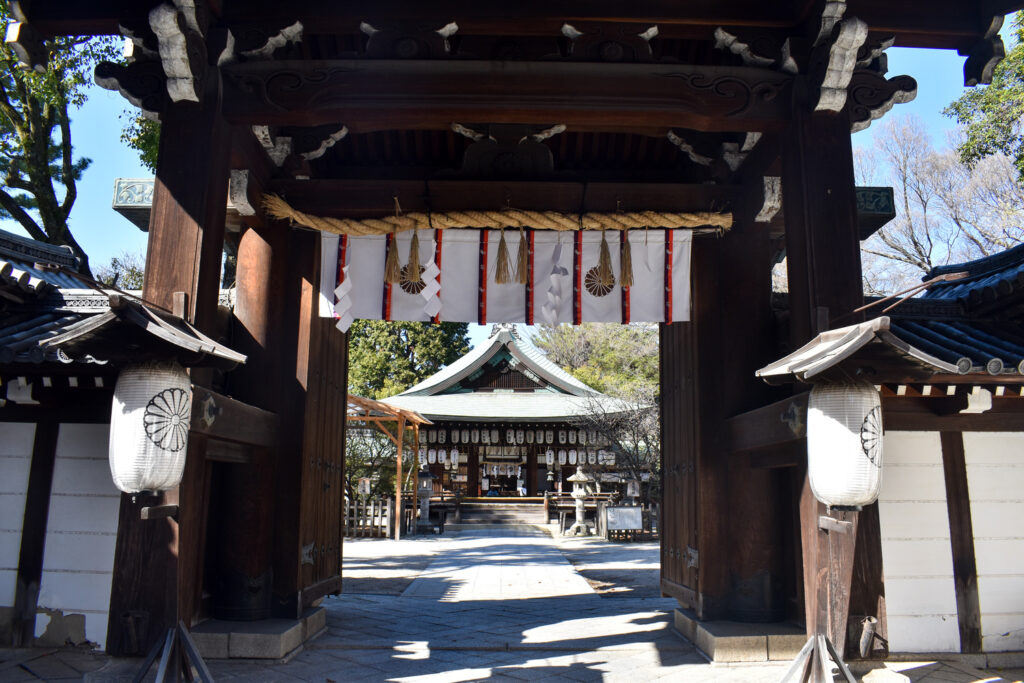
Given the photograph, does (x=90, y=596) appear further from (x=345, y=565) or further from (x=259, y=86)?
(x=345, y=565)

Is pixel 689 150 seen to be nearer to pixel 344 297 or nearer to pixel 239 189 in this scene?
pixel 344 297

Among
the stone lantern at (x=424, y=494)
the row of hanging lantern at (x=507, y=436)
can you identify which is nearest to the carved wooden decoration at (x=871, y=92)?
the stone lantern at (x=424, y=494)

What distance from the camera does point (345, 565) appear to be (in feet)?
41.6

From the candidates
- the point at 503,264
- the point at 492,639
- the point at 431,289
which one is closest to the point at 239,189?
the point at 431,289

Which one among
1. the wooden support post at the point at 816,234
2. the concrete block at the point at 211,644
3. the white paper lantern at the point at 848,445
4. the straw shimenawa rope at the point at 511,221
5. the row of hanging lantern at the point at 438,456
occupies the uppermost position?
the straw shimenawa rope at the point at 511,221

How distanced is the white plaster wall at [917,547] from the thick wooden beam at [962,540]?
0.14 ft

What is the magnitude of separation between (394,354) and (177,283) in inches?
1200

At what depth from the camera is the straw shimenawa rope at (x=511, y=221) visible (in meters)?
6.06

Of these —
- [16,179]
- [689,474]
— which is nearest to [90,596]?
[689,474]

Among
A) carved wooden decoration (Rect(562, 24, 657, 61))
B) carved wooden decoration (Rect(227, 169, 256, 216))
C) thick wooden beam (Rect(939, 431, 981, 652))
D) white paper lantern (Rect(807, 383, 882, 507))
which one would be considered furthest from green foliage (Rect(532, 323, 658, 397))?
white paper lantern (Rect(807, 383, 882, 507))

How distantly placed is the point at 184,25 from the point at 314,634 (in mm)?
4661

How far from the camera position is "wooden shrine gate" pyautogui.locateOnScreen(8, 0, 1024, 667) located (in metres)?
4.40

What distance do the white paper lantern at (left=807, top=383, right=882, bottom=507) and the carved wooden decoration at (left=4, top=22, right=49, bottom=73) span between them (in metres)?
5.10

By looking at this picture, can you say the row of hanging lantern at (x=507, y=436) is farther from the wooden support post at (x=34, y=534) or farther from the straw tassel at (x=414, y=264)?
the wooden support post at (x=34, y=534)
